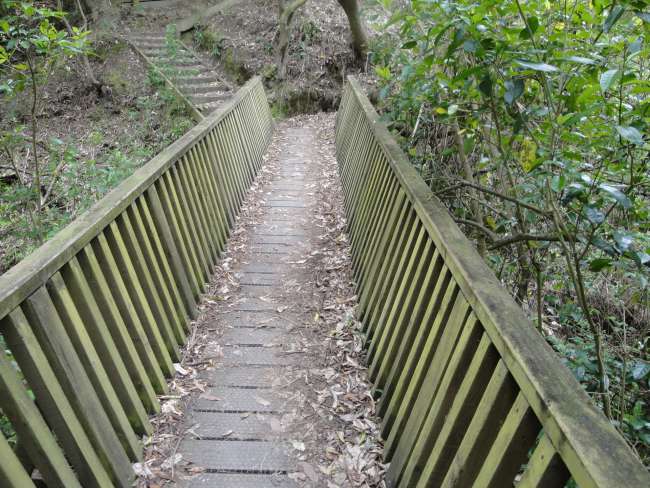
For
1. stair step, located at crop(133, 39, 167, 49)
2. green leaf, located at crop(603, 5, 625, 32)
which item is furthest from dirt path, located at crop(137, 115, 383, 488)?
stair step, located at crop(133, 39, 167, 49)

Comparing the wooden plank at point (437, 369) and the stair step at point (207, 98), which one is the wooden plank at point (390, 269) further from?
the stair step at point (207, 98)

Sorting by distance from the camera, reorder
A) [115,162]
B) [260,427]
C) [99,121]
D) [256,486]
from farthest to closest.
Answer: [99,121], [115,162], [260,427], [256,486]

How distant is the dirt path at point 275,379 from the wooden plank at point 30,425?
0.76 metres

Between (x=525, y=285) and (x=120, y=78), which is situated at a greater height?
Answer: (x=525, y=285)

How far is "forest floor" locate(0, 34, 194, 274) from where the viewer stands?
7766mm

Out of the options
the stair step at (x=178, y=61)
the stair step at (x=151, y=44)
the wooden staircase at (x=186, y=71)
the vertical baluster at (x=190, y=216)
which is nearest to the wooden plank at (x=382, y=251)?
the vertical baluster at (x=190, y=216)

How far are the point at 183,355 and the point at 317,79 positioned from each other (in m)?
11.6

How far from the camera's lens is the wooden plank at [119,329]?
7.54ft

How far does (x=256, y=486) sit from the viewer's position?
96.1 inches

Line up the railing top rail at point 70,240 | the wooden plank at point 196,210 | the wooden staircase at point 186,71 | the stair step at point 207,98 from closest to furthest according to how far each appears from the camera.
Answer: the railing top rail at point 70,240, the wooden plank at point 196,210, the stair step at point 207,98, the wooden staircase at point 186,71

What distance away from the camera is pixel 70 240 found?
6.90 ft

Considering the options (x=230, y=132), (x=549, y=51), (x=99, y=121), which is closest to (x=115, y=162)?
(x=230, y=132)

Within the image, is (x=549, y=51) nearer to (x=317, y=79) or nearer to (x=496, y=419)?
(x=496, y=419)

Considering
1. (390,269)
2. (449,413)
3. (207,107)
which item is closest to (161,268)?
(390,269)
